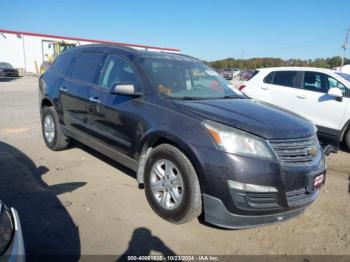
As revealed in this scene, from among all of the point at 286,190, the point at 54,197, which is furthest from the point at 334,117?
the point at 54,197

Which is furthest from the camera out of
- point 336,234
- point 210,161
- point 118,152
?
point 118,152

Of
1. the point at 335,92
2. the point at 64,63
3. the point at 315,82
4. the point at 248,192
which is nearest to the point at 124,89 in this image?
the point at 248,192

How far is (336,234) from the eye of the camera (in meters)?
3.55

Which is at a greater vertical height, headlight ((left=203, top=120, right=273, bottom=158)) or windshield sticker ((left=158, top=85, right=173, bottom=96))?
windshield sticker ((left=158, top=85, right=173, bottom=96))

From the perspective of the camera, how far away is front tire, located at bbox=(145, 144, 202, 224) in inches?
126

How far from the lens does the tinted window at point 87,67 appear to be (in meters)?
4.75

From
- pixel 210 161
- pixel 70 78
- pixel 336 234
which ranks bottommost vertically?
pixel 336 234

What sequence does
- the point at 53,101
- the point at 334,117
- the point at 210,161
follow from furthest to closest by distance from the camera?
the point at 334,117 → the point at 53,101 → the point at 210,161

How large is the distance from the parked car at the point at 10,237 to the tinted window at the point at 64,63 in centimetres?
A: 385

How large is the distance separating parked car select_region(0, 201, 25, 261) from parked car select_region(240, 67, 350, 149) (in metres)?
6.76

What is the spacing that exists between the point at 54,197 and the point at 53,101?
2.20 metres

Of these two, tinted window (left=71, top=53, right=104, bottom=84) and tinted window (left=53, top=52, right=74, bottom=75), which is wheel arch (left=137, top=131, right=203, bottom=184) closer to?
tinted window (left=71, top=53, right=104, bottom=84)

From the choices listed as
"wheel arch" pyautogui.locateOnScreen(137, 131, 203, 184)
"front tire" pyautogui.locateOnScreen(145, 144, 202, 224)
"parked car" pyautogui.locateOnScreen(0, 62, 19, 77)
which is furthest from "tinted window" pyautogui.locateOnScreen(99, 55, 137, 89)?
"parked car" pyautogui.locateOnScreen(0, 62, 19, 77)

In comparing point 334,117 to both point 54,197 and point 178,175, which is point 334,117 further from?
point 54,197
